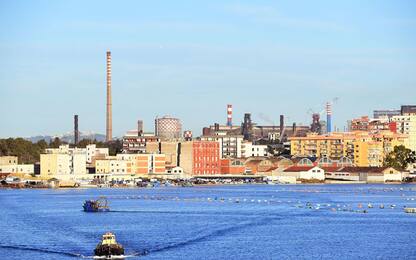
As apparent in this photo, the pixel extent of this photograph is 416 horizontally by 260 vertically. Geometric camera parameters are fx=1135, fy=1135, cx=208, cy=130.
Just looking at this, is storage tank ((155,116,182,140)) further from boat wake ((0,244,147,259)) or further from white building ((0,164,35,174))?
boat wake ((0,244,147,259))

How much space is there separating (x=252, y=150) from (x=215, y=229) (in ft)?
350

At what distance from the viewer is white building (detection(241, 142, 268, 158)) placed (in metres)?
155

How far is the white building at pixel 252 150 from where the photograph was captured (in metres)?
155

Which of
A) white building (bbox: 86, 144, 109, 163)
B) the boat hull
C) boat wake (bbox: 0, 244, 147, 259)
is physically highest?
white building (bbox: 86, 144, 109, 163)

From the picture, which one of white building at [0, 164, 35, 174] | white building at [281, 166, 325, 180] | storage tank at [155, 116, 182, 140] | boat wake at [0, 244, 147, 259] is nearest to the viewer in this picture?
boat wake at [0, 244, 147, 259]

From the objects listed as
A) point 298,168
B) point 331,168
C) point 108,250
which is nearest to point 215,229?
point 108,250

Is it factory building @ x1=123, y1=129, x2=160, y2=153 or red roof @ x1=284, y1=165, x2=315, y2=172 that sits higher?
factory building @ x1=123, y1=129, x2=160, y2=153

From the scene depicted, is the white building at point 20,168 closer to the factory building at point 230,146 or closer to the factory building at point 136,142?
the factory building at point 136,142

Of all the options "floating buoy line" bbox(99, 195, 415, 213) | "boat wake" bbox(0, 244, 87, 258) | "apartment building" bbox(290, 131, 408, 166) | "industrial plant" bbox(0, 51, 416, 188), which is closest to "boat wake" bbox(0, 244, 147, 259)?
"boat wake" bbox(0, 244, 87, 258)

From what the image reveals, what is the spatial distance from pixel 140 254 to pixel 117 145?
110 m

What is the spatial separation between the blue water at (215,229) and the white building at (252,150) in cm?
7393

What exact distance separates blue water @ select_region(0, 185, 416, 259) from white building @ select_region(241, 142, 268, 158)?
7393 cm

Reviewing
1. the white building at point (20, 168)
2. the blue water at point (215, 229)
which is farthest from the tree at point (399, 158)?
the blue water at point (215, 229)

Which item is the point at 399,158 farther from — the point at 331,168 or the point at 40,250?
the point at 40,250
